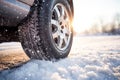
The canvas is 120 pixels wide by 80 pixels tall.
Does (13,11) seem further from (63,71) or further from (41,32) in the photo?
(63,71)

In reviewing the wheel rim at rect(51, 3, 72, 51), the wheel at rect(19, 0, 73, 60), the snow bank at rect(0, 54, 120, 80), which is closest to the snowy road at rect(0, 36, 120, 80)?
the snow bank at rect(0, 54, 120, 80)

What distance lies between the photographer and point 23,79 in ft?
6.71

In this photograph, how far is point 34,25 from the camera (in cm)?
256

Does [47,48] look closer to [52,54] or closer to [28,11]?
[52,54]

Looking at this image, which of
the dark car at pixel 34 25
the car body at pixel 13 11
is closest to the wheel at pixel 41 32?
the dark car at pixel 34 25

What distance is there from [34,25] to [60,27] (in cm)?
60

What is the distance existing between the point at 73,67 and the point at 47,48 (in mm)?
403

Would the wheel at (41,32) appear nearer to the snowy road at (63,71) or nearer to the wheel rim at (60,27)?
the wheel rim at (60,27)

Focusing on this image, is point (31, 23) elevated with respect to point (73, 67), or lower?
elevated

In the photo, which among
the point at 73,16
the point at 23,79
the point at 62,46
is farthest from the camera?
the point at 73,16

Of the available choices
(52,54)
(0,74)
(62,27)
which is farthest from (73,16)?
(0,74)

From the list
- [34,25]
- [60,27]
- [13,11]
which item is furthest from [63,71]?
[60,27]

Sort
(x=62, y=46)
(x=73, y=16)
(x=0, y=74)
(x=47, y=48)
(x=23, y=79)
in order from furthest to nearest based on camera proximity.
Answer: (x=73, y=16), (x=62, y=46), (x=47, y=48), (x=0, y=74), (x=23, y=79)

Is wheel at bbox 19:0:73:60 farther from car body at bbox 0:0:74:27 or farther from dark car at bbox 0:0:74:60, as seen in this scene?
car body at bbox 0:0:74:27
